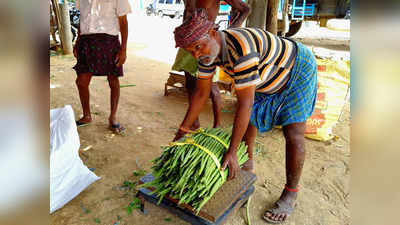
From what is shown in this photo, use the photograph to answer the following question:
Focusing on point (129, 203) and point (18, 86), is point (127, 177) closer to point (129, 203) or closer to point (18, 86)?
point (129, 203)

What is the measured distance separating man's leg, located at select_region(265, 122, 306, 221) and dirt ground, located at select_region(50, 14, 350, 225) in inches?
5.3

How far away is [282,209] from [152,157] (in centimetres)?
155

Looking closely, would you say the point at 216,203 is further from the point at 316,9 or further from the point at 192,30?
the point at 316,9

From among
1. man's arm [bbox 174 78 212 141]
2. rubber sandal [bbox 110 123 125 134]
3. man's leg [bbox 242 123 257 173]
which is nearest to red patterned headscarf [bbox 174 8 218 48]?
man's arm [bbox 174 78 212 141]

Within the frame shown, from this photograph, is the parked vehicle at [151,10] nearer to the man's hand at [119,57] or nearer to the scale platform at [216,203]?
the man's hand at [119,57]

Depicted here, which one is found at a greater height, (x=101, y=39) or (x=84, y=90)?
(x=101, y=39)

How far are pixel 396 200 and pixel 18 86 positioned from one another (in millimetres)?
522

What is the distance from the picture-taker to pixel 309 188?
112 inches

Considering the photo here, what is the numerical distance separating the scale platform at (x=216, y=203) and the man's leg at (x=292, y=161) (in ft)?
1.09

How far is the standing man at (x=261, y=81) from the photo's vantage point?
6.10 ft

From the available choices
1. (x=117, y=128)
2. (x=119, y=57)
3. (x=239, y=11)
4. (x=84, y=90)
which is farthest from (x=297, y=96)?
(x=84, y=90)

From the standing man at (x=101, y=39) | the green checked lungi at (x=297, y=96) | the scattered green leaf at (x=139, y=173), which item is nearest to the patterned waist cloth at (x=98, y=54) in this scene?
the standing man at (x=101, y=39)

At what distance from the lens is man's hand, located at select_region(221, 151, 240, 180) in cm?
202

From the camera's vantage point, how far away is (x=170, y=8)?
75.2 feet
